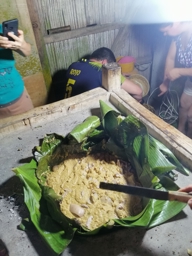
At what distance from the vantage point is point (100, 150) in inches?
57.8

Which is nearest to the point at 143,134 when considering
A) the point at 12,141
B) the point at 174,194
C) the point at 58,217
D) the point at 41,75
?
the point at 174,194

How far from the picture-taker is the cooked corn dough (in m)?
1.12

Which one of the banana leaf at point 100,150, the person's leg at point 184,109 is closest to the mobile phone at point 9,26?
the banana leaf at point 100,150

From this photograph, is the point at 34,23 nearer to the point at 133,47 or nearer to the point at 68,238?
the point at 133,47

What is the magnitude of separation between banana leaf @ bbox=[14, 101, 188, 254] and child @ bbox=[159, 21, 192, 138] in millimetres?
1600

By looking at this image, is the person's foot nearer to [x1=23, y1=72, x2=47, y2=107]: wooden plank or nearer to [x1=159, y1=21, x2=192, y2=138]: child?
[x1=23, y1=72, x2=47, y2=107]: wooden plank

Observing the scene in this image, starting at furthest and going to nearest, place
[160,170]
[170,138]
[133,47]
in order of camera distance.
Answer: [133,47] → [170,138] → [160,170]

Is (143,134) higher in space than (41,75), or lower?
higher

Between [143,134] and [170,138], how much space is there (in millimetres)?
228

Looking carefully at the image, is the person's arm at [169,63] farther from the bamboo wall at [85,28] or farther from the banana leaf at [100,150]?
the banana leaf at [100,150]

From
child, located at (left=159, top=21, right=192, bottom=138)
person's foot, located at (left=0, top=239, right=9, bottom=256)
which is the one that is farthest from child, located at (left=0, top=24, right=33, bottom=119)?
child, located at (left=159, top=21, right=192, bottom=138)

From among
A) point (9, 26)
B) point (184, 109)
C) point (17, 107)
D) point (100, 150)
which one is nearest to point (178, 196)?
point (100, 150)

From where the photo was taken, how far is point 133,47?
4.05 metres

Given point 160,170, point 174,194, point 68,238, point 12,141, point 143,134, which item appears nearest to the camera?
point 174,194
